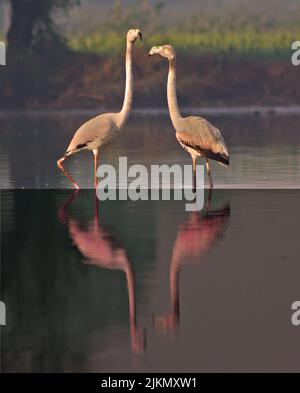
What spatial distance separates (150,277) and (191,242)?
1.72m

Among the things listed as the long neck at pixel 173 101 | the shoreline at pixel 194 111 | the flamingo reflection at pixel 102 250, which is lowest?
the flamingo reflection at pixel 102 250

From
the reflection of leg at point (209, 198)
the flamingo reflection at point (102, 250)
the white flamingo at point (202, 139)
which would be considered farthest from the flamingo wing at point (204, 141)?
the flamingo reflection at point (102, 250)

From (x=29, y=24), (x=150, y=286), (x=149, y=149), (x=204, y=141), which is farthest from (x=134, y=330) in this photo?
(x=29, y=24)

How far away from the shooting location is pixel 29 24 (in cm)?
3825

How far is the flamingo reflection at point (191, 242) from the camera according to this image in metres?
9.06

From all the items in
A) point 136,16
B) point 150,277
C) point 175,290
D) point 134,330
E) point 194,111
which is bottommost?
point 134,330

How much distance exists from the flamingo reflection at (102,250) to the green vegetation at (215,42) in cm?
2464

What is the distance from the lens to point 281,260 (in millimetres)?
11188

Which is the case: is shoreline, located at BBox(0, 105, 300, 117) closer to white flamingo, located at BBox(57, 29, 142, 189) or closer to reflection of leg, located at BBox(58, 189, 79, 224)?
white flamingo, located at BBox(57, 29, 142, 189)

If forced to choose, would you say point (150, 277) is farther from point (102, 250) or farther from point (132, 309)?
point (102, 250)

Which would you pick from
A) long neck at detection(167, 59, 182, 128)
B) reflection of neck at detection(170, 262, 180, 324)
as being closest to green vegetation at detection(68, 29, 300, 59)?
long neck at detection(167, 59, 182, 128)

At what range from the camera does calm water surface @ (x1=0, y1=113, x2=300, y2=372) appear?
822 centimetres

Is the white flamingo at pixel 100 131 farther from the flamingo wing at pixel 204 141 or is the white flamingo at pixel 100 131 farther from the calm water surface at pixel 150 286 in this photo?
the calm water surface at pixel 150 286
